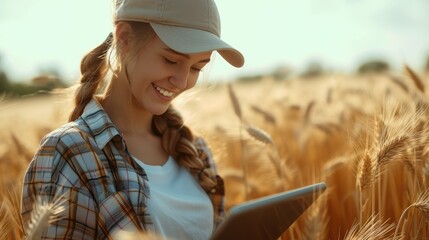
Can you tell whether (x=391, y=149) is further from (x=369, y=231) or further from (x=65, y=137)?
(x=65, y=137)

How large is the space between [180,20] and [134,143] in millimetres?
390

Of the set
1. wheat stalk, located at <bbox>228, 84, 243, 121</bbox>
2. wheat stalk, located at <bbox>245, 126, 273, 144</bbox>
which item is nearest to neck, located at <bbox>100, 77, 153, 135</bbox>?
wheat stalk, located at <bbox>245, 126, 273, 144</bbox>

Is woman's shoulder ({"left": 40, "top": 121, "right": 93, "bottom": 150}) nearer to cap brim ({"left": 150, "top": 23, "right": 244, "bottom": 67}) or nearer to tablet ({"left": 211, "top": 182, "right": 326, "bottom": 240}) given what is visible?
cap brim ({"left": 150, "top": 23, "right": 244, "bottom": 67})

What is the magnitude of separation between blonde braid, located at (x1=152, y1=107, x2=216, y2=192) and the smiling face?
0.88 feet

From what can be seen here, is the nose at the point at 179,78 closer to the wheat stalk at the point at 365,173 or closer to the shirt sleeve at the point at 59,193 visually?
the shirt sleeve at the point at 59,193

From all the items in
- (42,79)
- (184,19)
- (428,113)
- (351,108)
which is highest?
(184,19)

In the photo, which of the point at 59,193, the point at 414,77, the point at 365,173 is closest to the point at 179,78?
the point at 59,193

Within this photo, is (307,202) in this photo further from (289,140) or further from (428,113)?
(289,140)

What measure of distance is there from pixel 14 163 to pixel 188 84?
4.37 feet

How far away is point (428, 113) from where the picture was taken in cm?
180

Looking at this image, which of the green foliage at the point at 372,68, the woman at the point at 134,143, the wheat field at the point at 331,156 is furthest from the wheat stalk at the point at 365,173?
the green foliage at the point at 372,68

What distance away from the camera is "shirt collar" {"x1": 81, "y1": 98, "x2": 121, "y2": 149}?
140 centimetres

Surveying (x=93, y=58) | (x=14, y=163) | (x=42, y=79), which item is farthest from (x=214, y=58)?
(x=14, y=163)

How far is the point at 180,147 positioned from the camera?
1.70 metres
